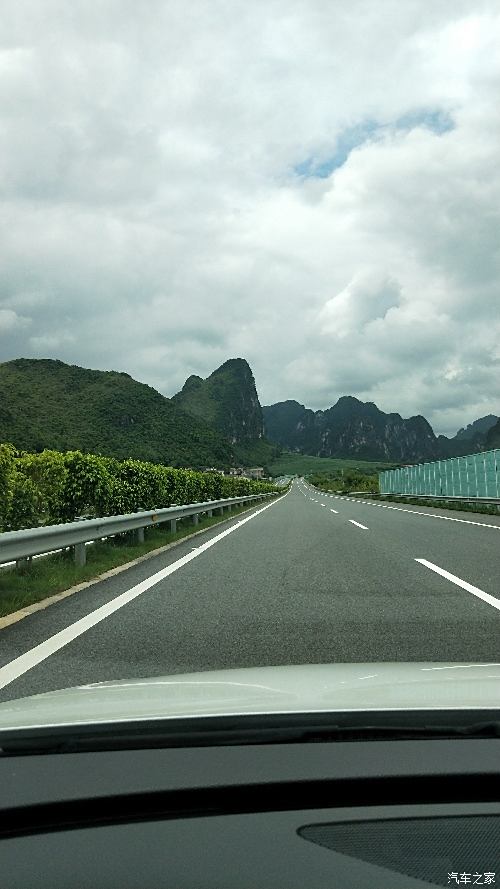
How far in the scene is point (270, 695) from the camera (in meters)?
2.95

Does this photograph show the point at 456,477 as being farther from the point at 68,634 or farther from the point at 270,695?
the point at 270,695

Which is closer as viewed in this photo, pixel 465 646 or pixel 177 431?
pixel 465 646

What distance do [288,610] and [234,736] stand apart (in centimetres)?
508

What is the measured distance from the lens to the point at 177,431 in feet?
471

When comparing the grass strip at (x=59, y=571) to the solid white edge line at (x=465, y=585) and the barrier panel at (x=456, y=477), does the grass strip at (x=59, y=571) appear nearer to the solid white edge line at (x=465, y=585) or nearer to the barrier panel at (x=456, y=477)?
the solid white edge line at (x=465, y=585)

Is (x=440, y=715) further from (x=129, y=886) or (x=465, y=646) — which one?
(x=465, y=646)

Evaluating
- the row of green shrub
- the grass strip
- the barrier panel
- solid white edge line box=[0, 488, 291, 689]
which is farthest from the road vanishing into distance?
the barrier panel

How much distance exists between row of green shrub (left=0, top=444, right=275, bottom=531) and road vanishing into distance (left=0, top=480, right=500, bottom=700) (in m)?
2.49

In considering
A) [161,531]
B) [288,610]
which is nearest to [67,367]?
[161,531]

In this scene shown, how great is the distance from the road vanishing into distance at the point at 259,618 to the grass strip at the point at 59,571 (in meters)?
0.34

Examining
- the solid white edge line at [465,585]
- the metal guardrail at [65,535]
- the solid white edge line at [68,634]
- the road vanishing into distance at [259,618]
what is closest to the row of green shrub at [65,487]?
the metal guardrail at [65,535]

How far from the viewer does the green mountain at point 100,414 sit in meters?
103

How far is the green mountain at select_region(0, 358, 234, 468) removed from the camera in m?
103

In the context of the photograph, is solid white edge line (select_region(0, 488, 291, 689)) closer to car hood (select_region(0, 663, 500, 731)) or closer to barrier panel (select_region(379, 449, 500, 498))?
car hood (select_region(0, 663, 500, 731))
